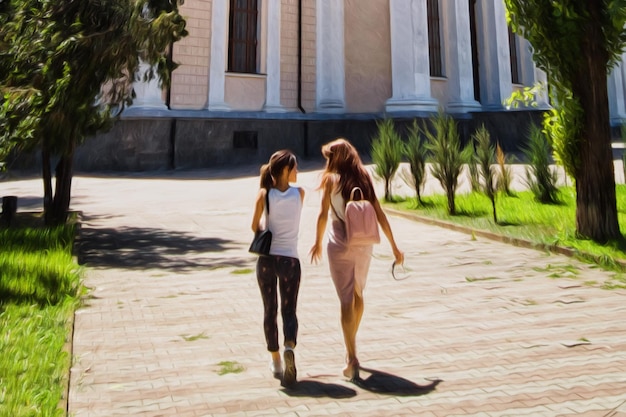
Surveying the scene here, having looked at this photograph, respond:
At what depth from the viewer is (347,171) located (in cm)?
321

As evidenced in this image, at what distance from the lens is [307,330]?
4.04 meters

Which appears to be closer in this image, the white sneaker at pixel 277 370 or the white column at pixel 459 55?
the white sneaker at pixel 277 370

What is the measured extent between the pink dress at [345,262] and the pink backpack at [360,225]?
8 centimetres

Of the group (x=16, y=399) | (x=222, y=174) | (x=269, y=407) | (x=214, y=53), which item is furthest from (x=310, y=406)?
(x=214, y=53)

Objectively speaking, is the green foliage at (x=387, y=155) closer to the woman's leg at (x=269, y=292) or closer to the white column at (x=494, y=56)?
the woman's leg at (x=269, y=292)

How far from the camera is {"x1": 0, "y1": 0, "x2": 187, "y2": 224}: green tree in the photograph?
6.43 metres

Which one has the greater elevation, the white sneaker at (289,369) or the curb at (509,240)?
the curb at (509,240)

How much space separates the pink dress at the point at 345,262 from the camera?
314cm

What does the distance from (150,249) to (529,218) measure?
5927mm

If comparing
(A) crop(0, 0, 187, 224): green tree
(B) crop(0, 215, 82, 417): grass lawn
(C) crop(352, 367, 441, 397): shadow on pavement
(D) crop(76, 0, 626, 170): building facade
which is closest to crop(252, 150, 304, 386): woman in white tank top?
(C) crop(352, 367, 441, 397): shadow on pavement

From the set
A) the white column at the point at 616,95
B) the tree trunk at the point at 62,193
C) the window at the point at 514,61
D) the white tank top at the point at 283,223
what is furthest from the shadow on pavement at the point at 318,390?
the white column at the point at 616,95

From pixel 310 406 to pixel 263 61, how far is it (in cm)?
1890

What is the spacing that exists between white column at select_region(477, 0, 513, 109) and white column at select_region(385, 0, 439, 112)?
14.8ft

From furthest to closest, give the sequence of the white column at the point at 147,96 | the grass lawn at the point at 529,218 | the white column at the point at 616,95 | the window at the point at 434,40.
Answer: the white column at the point at 616,95 < the window at the point at 434,40 < the white column at the point at 147,96 < the grass lawn at the point at 529,218
